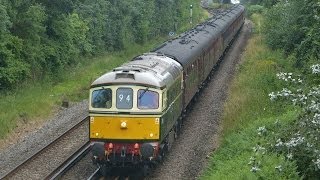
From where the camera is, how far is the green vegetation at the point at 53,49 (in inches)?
895

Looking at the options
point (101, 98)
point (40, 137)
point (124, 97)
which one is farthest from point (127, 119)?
point (40, 137)

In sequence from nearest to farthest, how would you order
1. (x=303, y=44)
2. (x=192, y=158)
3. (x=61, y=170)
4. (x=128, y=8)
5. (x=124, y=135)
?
(x=124, y=135)
(x=61, y=170)
(x=192, y=158)
(x=303, y=44)
(x=128, y=8)

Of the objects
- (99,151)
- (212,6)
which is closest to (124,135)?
(99,151)

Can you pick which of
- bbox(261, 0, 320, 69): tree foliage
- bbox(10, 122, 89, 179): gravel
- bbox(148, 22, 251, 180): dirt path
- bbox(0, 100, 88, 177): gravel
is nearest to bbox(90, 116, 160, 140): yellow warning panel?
bbox(148, 22, 251, 180): dirt path

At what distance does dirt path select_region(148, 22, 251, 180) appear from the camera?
1602 cm

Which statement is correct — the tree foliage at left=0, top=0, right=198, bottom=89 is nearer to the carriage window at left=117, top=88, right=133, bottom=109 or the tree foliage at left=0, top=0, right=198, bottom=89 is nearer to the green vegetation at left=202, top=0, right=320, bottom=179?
the carriage window at left=117, top=88, right=133, bottom=109

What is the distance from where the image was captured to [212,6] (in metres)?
109

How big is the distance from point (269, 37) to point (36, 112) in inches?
800

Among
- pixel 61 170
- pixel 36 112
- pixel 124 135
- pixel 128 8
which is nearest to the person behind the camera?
pixel 124 135

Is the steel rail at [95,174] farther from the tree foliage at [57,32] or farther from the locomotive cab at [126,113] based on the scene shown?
the tree foliage at [57,32]

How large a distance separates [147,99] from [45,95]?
468 inches

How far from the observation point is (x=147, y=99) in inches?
575

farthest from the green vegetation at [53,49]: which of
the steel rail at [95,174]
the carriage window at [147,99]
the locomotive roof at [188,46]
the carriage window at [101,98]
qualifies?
the carriage window at [147,99]

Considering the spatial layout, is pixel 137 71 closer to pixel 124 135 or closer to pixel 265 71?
pixel 124 135
